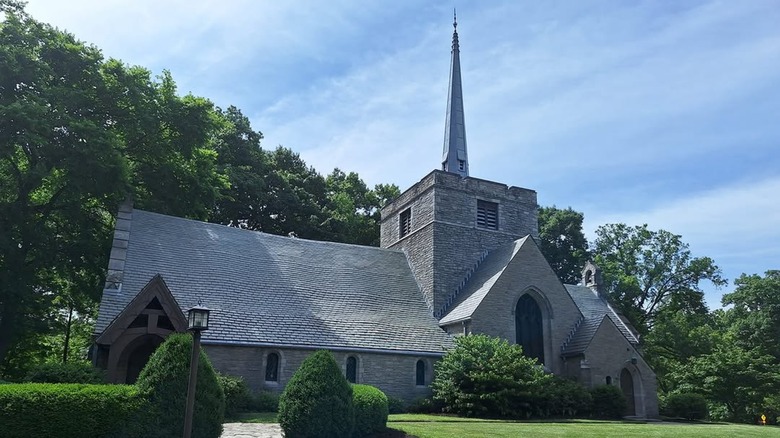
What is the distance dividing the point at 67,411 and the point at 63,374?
449 centimetres

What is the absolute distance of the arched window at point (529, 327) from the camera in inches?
1089

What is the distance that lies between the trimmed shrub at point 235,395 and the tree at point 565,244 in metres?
42.4

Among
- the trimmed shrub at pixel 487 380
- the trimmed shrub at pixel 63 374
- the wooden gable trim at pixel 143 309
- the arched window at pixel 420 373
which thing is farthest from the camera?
the arched window at pixel 420 373

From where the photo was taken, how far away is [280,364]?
74.4 ft

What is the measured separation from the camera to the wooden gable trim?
57.5ft

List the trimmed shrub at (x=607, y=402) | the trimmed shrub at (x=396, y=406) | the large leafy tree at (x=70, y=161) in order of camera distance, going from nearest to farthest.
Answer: the large leafy tree at (x=70, y=161) < the trimmed shrub at (x=396, y=406) < the trimmed shrub at (x=607, y=402)

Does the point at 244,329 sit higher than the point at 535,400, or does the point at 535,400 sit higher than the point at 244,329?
the point at 244,329

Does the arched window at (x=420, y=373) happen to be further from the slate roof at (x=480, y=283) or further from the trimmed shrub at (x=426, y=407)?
the slate roof at (x=480, y=283)

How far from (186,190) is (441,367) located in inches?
585

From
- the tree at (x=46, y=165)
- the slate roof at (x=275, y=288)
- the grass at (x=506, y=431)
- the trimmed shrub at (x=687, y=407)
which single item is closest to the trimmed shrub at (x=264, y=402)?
the grass at (x=506, y=431)

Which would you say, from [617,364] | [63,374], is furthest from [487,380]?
[63,374]

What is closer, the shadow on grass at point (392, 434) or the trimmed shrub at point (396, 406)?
the shadow on grass at point (392, 434)

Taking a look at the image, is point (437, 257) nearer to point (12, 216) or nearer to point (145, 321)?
point (145, 321)

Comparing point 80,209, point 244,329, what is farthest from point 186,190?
point 244,329
